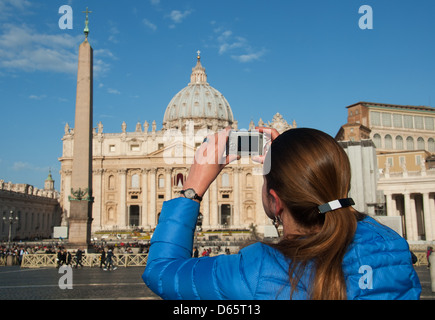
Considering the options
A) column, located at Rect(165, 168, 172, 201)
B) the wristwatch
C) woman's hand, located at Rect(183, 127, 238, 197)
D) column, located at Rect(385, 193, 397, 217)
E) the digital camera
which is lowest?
the wristwatch

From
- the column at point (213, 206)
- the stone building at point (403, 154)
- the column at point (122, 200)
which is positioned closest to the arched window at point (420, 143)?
the stone building at point (403, 154)

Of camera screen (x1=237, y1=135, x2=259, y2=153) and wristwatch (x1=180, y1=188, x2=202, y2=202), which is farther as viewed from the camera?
camera screen (x1=237, y1=135, x2=259, y2=153)

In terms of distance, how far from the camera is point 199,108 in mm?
86062

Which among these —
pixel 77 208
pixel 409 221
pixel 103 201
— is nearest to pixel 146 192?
pixel 103 201

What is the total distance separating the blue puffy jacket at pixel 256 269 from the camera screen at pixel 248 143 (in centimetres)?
39

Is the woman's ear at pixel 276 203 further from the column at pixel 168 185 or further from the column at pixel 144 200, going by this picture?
the column at pixel 144 200

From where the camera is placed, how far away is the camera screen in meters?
1.74

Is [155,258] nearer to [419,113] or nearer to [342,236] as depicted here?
[342,236]

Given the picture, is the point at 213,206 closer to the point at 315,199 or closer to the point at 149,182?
the point at 149,182

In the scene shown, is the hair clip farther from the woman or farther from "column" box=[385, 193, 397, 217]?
"column" box=[385, 193, 397, 217]

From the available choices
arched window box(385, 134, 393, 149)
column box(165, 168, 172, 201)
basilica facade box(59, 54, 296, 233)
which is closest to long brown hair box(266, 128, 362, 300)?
basilica facade box(59, 54, 296, 233)

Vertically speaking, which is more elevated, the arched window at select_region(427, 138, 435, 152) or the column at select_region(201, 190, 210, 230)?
the arched window at select_region(427, 138, 435, 152)

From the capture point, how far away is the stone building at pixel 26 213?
48.9m

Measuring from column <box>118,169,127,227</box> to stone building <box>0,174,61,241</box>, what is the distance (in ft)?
33.9
